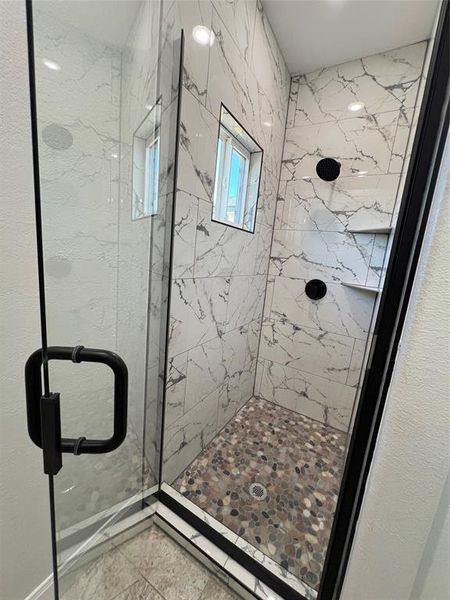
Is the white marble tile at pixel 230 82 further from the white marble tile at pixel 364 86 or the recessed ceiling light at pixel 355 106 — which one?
the recessed ceiling light at pixel 355 106

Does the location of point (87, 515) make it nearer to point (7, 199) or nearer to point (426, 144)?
point (7, 199)

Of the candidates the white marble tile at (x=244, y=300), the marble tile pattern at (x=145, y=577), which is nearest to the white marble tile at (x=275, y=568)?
the marble tile pattern at (x=145, y=577)

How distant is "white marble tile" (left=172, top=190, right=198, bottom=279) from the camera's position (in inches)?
47.0

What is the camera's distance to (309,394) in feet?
7.28

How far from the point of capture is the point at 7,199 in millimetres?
636

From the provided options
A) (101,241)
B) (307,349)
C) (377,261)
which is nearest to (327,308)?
(307,349)

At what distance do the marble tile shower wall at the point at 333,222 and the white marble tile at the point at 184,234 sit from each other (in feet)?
3.83

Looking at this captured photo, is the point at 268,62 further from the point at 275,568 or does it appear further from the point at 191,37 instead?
the point at 275,568

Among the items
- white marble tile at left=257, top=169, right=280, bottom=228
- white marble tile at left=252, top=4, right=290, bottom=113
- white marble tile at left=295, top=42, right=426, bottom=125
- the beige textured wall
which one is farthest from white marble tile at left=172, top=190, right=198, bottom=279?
white marble tile at left=295, top=42, right=426, bottom=125

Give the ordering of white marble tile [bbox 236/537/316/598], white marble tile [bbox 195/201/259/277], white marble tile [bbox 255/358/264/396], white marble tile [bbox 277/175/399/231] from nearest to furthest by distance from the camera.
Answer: white marble tile [bbox 236/537/316/598] < white marble tile [bbox 195/201/259/277] < white marble tile [bbox 277/175/399/231] < white marble tile [bbox 255/358/264/396]

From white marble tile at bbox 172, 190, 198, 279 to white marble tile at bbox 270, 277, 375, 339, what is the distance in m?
1.19

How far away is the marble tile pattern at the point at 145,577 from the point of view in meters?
0.95

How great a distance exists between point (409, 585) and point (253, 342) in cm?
179

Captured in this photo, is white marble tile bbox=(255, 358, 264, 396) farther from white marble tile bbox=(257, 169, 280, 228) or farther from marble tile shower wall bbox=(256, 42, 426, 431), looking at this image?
white marble tile bbox=(257, 169, 280, 228)
